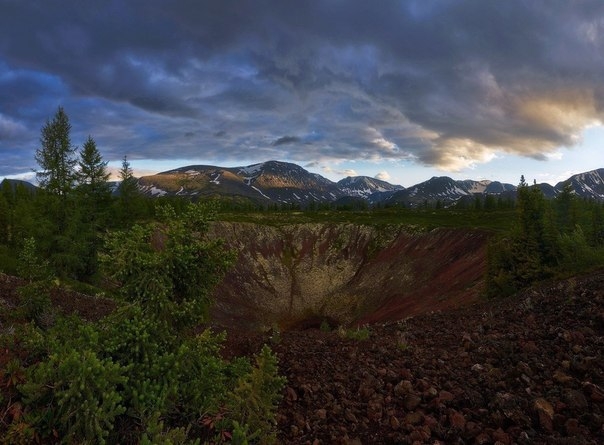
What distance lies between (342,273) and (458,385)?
234 feet

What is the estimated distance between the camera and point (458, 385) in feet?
24.7

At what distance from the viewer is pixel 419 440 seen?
605cm

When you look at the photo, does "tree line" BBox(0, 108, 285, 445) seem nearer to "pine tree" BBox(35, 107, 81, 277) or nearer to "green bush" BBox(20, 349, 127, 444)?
"green bush" BBox(20, 349, 127, 444)

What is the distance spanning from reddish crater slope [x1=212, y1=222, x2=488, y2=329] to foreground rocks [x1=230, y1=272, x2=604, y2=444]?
33374mm

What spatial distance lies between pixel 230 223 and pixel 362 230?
1250 inches

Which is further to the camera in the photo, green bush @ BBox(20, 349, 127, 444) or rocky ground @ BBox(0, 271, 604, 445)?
A: rocky ground @ BBox(0, 271, 604, 445)

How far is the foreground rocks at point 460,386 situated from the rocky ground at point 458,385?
0.02 metres

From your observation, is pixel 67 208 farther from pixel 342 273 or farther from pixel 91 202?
pixel 342 273

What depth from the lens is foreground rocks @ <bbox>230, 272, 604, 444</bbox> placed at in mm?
5977

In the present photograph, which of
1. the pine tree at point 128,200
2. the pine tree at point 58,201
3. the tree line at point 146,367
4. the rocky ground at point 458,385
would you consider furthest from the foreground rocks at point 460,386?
the pine tree at point 128,200

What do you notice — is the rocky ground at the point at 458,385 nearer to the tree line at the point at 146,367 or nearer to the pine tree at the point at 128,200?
the tree line at the point at 146,367

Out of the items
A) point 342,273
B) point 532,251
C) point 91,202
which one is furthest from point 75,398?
point 342,273

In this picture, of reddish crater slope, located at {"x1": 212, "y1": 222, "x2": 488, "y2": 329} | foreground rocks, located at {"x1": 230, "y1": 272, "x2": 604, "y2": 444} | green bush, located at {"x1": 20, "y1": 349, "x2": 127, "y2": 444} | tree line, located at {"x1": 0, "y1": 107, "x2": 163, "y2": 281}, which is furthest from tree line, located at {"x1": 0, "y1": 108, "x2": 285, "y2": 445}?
reddish crater slope, located at {"x1": 212, "y1": 222, "x2": 488, "y2": 329}

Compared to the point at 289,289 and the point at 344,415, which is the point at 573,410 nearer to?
the point at 344,415
